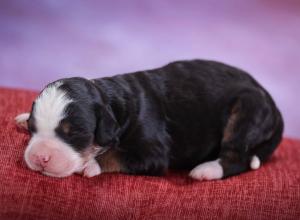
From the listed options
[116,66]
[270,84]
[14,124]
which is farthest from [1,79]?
[270,84]

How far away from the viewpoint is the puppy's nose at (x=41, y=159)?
2.34 meters

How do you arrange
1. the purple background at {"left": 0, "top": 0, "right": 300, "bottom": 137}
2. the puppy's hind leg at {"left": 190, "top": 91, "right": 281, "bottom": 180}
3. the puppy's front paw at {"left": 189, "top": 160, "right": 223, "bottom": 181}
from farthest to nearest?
1. the purple background at {"left": 0, "top": 0, "right": 300, "bottom": 137}
2. the puppy's hind leg at {"left": 190, "top": 91, "right": 281, "bottom": 180}
3. the puppy's front paw at {"left": 189, "top": 160, "right": 223, "bottom": 181}

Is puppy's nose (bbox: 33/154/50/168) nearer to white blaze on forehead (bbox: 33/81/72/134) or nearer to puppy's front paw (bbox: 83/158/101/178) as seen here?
white blaze on forehead (bbox: 33/81/72/134)

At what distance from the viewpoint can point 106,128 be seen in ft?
8.21

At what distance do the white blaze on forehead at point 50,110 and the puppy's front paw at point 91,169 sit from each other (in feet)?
0.88

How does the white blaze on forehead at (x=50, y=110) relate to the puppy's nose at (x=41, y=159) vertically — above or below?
above

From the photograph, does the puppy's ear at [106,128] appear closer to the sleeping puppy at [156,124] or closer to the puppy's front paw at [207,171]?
the sleeping puppy at [156,124]

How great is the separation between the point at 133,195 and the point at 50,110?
1.73 ft

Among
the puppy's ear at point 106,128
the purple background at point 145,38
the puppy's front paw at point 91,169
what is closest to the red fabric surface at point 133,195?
the puppy's front paw at point 91,169

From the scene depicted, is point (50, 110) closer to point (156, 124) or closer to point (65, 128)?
point (65, 128)

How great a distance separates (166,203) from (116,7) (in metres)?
2.41

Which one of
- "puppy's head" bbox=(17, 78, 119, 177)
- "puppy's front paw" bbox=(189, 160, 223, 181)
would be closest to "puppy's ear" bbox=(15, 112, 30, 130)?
"puppy's head" bbox=(17, 78, 119, 177)

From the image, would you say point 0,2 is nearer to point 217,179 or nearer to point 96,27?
point 96,27

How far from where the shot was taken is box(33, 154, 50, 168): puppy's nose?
7.66 feet
